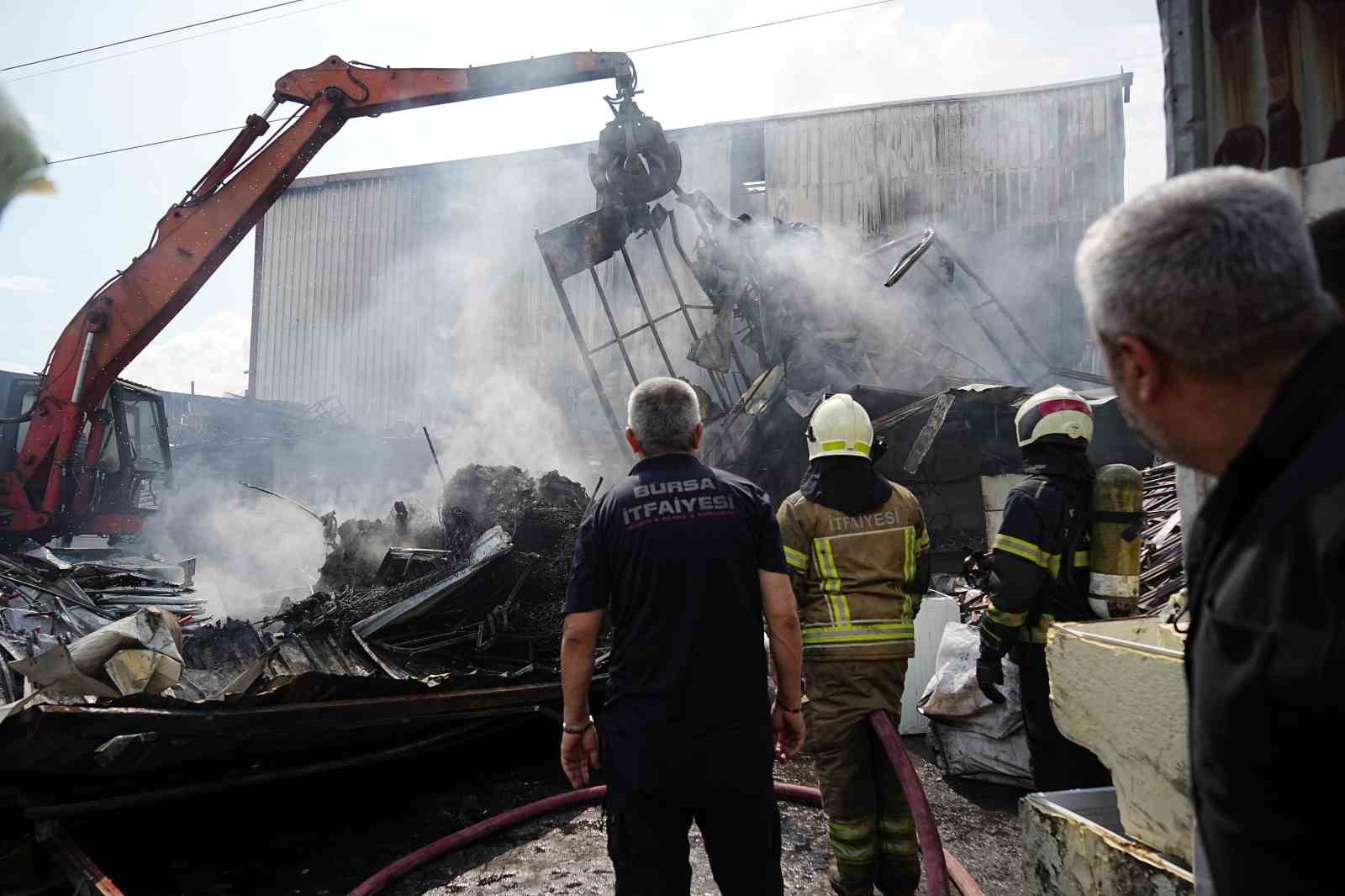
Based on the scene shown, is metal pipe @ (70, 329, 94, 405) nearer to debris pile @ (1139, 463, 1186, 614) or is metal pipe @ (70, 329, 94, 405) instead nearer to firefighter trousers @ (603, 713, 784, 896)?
firefighter trousers @ (603, 713, 784, 896)

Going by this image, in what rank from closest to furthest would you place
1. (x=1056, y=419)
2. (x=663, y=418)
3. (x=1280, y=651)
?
1. (x=1280, y=651)
2. (x=663, y=418)
3. (x=1056, y=419)

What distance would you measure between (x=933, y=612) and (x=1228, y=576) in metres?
4.42

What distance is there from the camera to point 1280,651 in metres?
0.78

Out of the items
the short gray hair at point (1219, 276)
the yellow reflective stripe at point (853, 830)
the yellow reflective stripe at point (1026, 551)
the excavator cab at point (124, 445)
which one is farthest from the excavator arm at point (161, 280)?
the short gray hair at point (1219, 276)

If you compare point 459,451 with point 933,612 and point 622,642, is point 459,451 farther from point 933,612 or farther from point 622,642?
point 622,642

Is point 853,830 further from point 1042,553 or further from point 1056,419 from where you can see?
point 1056,419

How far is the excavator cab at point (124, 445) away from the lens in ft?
29.8

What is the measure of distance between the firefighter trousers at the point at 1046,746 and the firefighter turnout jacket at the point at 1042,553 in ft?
0.29

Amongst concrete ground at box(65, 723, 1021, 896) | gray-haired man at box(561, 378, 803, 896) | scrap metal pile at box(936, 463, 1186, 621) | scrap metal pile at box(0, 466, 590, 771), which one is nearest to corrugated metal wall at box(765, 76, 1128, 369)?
scrap metal pile at box(936, 463, 1186, 621)

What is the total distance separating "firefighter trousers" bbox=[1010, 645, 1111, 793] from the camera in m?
3.23

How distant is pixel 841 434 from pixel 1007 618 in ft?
3.34

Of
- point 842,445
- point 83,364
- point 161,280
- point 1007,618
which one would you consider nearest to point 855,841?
point 1007,618

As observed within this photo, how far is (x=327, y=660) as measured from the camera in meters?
4.93

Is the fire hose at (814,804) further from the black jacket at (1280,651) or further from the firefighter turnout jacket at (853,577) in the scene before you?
the black jacket at (1280,651)
